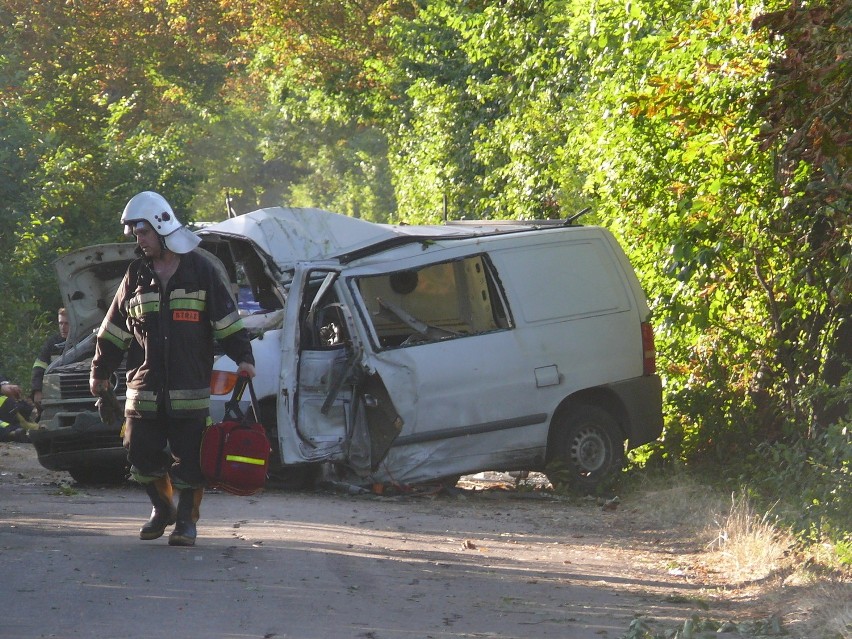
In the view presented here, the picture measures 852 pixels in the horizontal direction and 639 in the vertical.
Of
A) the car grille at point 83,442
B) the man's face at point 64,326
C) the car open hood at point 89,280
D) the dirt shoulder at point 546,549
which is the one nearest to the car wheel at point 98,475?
the dirt shoulder at point 546,549

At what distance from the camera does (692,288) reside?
34.4 feet

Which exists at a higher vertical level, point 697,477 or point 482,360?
point 482,360

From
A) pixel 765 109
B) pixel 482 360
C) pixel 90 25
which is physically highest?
pixel 90 25

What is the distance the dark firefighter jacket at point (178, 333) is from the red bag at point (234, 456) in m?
0.17

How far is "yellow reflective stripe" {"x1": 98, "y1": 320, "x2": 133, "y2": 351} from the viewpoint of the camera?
752cm

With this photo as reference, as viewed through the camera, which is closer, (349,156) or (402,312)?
(402,312)

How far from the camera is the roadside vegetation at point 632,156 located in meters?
8.14

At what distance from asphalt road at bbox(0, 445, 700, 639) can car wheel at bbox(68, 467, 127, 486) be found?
125 centimetres

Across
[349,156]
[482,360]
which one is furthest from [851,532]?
[349,156]

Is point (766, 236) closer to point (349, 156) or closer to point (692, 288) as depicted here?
point (692, 288)

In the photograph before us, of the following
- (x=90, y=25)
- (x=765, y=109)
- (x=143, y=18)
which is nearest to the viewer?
(x=765, y=109)

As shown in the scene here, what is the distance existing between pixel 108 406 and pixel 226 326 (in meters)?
0.89

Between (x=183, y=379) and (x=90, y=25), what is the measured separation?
2360 centimetres

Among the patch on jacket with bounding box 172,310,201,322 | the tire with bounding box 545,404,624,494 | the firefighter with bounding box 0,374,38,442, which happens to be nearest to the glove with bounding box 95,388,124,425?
the patch on jacket with bounding box 172,310,201,322
